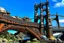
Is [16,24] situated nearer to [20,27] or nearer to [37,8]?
[20,27]

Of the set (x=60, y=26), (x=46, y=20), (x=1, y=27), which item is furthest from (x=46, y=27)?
(x=1, y=27)

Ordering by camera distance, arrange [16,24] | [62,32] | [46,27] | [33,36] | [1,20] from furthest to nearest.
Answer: [62,32]
[46,27]
[33,36]
[16,24]
[1,20]

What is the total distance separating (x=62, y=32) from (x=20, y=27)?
2104 inches

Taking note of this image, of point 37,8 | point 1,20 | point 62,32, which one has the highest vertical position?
point 37,8

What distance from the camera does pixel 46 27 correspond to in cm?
9644

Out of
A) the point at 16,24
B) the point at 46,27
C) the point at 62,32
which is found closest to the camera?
the point at 16,24

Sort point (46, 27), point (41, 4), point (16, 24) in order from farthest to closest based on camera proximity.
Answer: point (41, 4) < point (46, 27) < point (16, 24)

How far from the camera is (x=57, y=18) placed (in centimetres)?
11612

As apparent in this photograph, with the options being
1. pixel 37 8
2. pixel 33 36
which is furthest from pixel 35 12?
pixel 33 36

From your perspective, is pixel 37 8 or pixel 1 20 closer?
pixel 1 20

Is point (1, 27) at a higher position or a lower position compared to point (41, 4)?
lower

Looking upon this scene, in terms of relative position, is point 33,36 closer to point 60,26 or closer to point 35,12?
point 35,12

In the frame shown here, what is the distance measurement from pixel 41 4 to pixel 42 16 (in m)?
9.09

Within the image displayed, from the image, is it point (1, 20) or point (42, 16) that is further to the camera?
point (42, 16)
